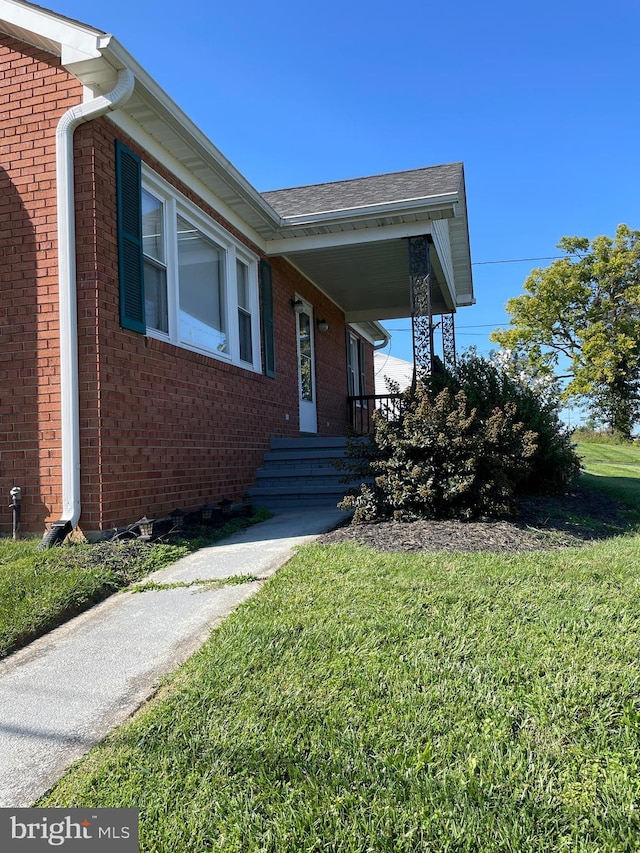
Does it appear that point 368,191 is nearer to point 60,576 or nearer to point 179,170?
point 179,170

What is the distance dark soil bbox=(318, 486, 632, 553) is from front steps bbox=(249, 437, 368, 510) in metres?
1.81

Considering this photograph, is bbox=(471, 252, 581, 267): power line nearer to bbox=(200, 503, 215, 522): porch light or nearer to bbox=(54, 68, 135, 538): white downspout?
bbox=(200, 503, 215, 522): porch light

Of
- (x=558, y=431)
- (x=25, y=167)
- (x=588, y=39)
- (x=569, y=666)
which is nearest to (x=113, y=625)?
(x=569, y=666)

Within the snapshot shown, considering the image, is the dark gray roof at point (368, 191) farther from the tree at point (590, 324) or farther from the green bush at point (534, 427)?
the tree at point (590, 324)

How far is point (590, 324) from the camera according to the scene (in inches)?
1072

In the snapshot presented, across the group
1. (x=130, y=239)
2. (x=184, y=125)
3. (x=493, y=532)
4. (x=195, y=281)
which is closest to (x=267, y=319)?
(x=195, y=281)

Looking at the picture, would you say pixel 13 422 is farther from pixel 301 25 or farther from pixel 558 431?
pixel 301 25

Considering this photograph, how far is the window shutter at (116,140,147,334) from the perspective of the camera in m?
5.46

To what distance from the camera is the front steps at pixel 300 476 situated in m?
7.70

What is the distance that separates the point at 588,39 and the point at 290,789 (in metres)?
15.8

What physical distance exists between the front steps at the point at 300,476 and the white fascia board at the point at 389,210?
2.97m

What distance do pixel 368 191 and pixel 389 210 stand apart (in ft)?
4.92

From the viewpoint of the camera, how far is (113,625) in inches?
136

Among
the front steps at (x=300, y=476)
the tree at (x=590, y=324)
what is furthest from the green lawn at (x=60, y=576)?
the tree at (x=590, y=324)
